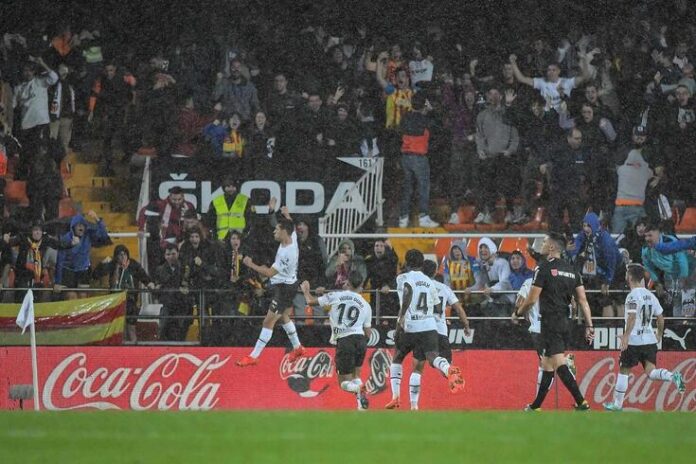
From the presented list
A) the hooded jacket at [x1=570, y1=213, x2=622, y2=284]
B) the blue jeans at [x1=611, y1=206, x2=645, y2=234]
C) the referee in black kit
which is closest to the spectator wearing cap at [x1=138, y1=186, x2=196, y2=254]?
the hooded jacket at [x1=570, y1=213, x2=622, y2=284]

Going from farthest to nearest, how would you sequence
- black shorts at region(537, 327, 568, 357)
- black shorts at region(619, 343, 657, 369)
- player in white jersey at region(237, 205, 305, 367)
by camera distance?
player in white jersey at region(237, 205, 305, 367)
black shorts at region(619, 343, 657, 369)
black shorts at region(537, 327, 568, 357)

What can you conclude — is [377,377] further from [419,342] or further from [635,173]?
[635,173]

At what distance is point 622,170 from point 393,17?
20.4 ft

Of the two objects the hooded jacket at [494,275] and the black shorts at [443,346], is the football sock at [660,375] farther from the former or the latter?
the hooded jacket at [494,275]

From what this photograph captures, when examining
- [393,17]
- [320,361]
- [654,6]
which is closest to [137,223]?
[320,361]

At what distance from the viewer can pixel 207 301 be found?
19.9m

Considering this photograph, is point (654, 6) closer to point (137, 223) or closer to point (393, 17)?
point (393, 17)

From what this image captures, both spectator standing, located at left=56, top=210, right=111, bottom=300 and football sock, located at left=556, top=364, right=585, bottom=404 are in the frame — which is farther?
spectator standing, located at left=56, top=210, right=111, bottom=300

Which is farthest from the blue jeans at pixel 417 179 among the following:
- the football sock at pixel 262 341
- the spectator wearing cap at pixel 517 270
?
the football sock at pixel 262 341

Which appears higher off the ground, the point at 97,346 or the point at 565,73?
the point at 565,73

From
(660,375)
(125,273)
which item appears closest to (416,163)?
(125,273)

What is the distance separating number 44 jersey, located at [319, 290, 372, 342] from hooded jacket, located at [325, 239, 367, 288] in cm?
323

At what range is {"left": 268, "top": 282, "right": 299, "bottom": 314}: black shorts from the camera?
17922mm

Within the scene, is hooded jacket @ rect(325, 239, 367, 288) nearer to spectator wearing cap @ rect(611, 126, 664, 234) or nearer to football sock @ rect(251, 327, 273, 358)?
football sock @ rect(251, 327, 273, 358)
